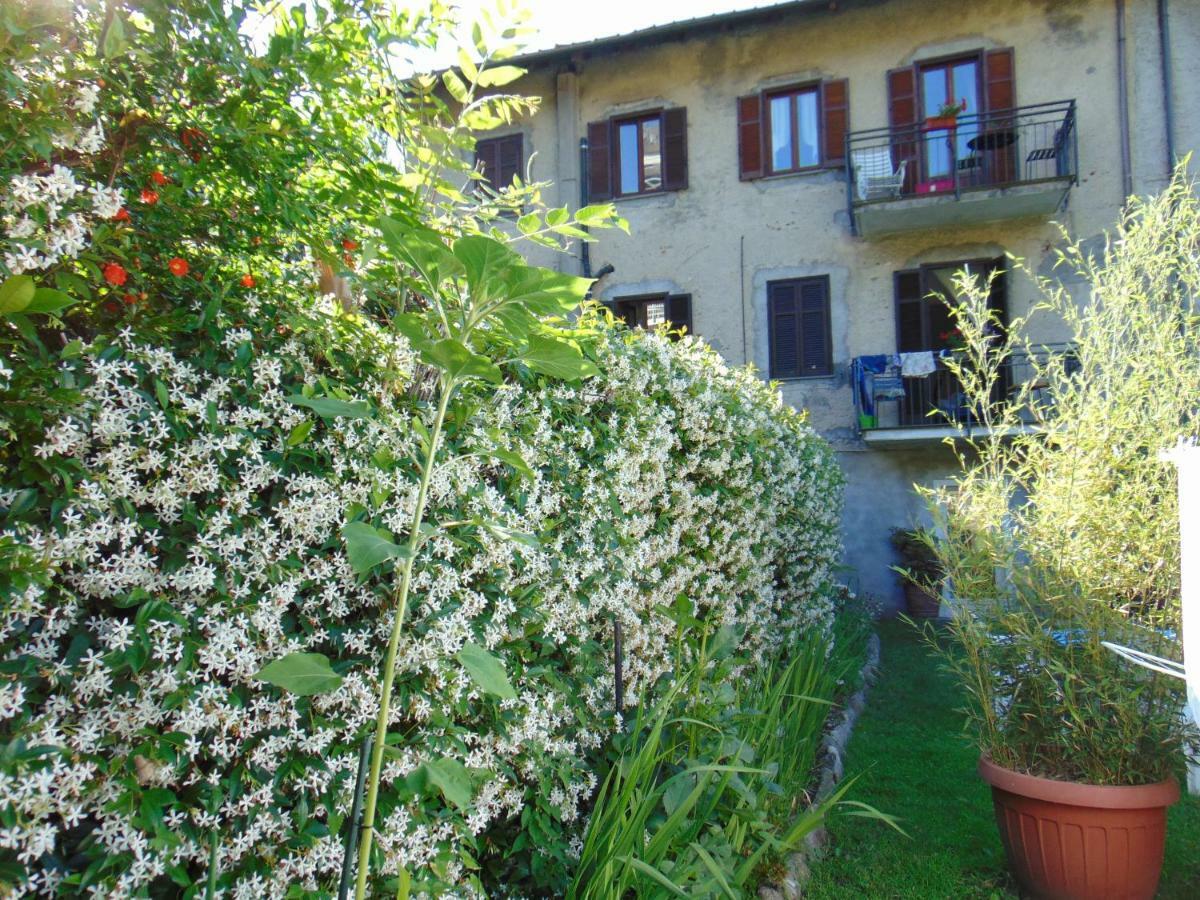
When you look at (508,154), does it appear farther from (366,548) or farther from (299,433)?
(366,548)

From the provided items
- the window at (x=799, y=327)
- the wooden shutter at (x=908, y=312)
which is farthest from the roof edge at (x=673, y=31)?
the wooden shutter at (x=908, y=312)

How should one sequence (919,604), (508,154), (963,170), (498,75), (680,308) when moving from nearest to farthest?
(498,75)
(919,604)
(963,170)
(680,308)
(508,154)

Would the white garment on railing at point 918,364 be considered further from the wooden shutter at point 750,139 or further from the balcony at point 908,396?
the wooden shutter at point 750,139

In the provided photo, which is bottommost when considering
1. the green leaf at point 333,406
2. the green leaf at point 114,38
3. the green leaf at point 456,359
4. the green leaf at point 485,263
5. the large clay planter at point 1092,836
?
the large clay planter at point 1092,836

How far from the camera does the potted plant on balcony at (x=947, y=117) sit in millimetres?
11258

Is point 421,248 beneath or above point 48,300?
above

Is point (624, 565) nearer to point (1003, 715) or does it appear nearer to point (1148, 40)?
point (1003, 715)

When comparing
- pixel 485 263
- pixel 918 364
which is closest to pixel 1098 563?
pixel 485 263

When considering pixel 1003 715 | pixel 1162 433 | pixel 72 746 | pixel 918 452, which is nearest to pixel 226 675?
pixel 72 746

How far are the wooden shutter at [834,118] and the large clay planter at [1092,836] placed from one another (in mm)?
10663

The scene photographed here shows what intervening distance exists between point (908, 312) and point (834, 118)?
3.12m

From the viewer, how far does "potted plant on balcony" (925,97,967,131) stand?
11258 millimetres

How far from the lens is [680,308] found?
12836mm

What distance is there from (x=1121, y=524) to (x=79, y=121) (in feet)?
11.9
